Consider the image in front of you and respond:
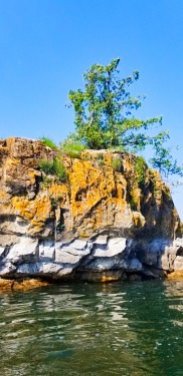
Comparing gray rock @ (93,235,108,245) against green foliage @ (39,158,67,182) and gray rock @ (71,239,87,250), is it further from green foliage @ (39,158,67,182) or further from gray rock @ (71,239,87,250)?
green foliage @ (39,158,67,182)

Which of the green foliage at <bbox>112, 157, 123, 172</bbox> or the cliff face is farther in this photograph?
the green foliage at <bbox>112, 157, 123, 172</bbox>

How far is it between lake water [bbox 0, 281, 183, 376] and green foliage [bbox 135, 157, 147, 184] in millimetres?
6911

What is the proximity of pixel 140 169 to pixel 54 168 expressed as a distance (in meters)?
4.38

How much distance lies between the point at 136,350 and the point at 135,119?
2019 centimetres

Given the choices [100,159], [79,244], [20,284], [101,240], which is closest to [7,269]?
[20,284]

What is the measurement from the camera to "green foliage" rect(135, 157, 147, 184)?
20.6 m

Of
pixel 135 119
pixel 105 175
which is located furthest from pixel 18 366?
pixel 135 119

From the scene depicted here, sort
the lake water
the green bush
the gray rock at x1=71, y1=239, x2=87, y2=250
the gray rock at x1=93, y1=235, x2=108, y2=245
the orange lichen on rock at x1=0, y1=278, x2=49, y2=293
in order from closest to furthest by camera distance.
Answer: the lake water, the orange lichen on rock at x1=0, y1=278, x2=49, y2=293, the gray rock at x1=71, y1=239, x2=87, y2=250, the gray rock at x1=93, y1=235, x2=108, y2=245, the green bush

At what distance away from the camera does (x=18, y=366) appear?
22.7ft

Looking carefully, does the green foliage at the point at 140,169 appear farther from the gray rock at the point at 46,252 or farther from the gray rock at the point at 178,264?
the gray rock at the point at 46,252

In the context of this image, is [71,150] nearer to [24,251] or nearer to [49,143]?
[49,143]

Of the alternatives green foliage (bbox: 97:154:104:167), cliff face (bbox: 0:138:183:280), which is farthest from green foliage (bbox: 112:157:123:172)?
green foliage (bbox: 97:154:104:167)

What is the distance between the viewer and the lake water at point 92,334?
271 inches

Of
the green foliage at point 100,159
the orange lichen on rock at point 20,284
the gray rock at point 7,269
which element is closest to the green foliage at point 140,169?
the green foliage at point 100,159
